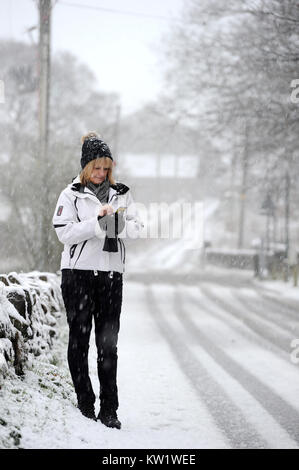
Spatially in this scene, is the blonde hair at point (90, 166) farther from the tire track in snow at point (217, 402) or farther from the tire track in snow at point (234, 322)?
the tire track in snow at point (234, 322)

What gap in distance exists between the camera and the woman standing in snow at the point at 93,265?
427 centimetres

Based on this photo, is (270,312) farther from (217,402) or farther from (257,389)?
(217,402)

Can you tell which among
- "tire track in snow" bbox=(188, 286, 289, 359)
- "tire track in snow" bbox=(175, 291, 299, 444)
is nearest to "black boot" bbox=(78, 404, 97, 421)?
"tire track in snow" bbox=(175, 291, 299, 444)

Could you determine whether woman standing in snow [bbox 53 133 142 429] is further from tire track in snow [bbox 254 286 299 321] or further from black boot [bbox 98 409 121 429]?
tire track in snow [bbox 254 286 299 321]

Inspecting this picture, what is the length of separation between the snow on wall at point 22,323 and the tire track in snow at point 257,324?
147 inches

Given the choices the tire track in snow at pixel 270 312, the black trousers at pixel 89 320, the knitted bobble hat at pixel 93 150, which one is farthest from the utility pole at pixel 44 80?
the black trousers at pixel 89 320

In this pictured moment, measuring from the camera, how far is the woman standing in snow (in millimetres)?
4273

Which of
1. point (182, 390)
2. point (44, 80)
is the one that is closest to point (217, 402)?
point (182, 390)

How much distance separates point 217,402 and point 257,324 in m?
5.43

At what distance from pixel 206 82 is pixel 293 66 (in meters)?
3.78

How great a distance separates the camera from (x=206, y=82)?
55.2ft
